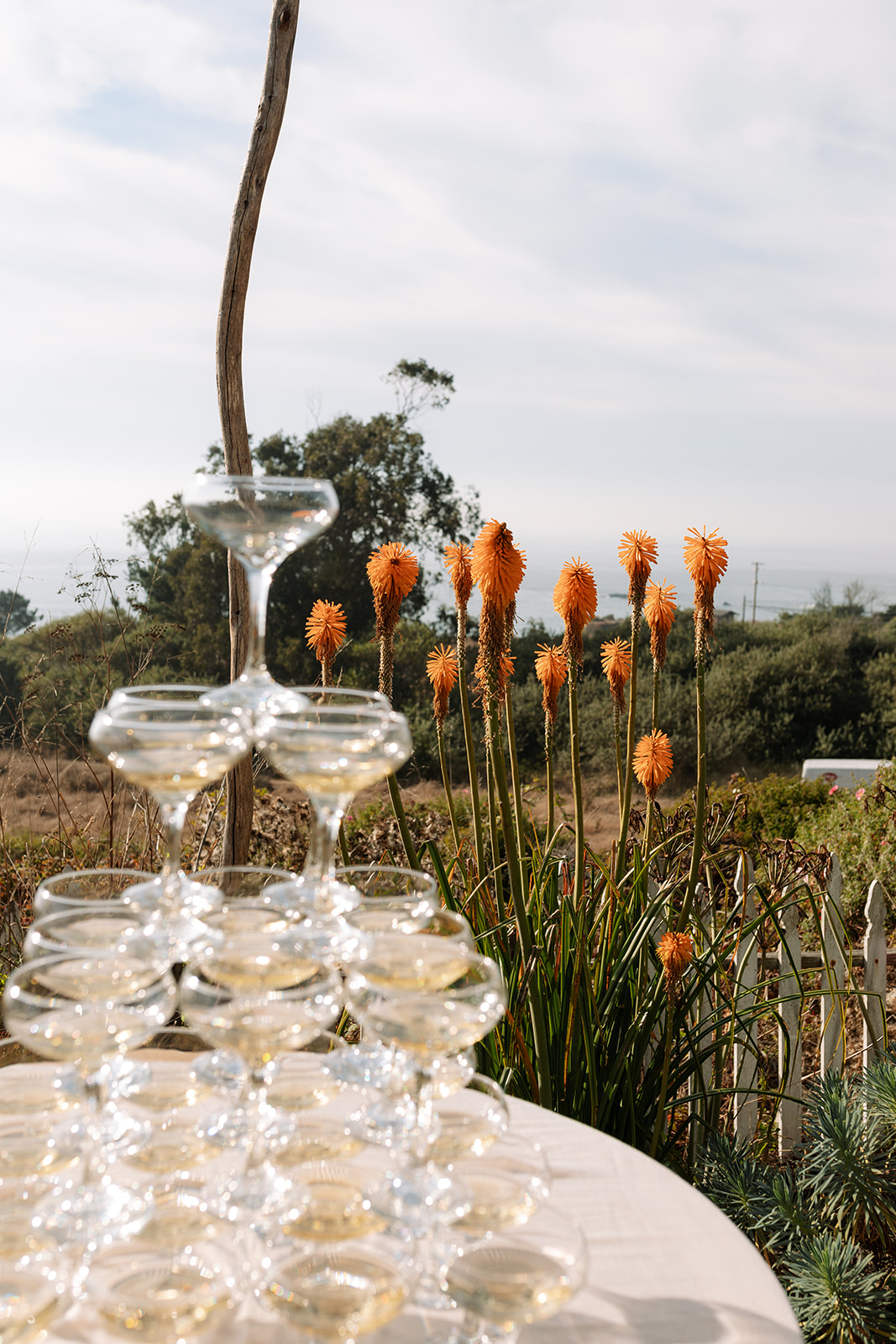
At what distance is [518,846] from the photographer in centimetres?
146

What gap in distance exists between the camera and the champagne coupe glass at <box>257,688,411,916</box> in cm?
75

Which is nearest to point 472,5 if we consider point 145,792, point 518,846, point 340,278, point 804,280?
point 145,792

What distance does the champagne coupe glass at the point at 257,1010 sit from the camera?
73 cm

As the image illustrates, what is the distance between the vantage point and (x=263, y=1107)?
0.81 m

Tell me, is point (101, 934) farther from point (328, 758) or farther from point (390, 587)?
point (390, 587)

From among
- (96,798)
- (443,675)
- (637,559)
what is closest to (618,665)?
(637,559)

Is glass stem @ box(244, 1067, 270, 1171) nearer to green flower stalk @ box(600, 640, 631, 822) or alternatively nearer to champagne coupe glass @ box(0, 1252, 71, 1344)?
champagne coupe glass @ box(0, 1252, 71, 1344)

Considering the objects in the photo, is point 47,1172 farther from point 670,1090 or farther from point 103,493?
point 103,493

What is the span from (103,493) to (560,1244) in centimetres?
1183

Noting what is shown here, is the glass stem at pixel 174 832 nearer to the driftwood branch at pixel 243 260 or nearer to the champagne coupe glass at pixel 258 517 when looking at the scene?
the champagne coupe glass at pixel 258 517

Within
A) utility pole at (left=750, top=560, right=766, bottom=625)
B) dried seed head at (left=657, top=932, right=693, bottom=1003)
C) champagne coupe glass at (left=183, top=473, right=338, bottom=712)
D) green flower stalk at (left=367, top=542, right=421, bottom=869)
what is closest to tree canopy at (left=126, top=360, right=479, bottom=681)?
utility pole at (left=750, top=560, right=766, bottom=625)

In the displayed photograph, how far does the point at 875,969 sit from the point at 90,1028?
2.07 m

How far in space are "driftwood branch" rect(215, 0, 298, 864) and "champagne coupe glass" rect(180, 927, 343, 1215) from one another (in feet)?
4.58

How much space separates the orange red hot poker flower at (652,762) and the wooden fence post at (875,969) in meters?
0.62
